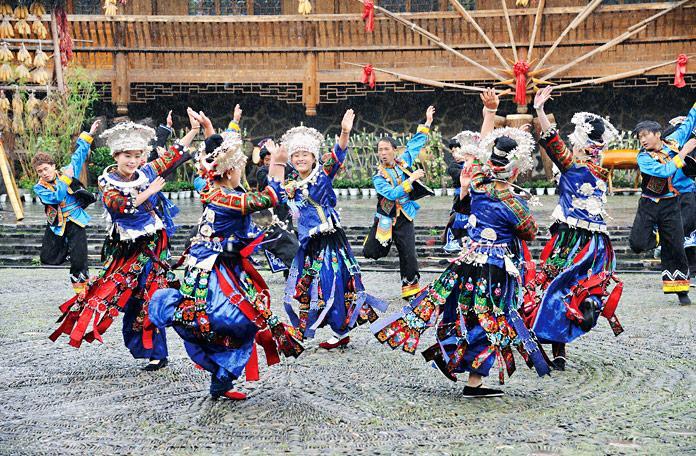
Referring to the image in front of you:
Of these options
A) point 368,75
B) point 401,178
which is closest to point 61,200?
point 401,178

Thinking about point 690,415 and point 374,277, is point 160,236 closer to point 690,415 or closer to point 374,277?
point 690,415

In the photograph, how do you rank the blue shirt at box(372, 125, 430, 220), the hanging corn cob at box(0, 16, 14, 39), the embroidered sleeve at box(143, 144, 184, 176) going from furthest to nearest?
the hanging corn cob at box(0, 16, 14, 39), the blue shirt at box(372, 125, 430, 220), the embroidered sleeve at box(143, 144, 184, 176)

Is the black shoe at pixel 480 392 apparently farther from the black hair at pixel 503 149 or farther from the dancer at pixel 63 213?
the dancer at pixel 63 213

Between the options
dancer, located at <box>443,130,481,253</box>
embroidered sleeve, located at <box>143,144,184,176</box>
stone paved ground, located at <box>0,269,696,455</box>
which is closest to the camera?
stone paved ground, located at <box>0,269,696,455</box>

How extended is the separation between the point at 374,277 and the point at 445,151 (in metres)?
10.4

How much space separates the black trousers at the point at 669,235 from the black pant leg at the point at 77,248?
17.7ft

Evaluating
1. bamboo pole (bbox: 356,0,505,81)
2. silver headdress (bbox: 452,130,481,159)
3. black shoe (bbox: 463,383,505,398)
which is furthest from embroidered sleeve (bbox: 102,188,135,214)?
bamboo pole (bbox: 356,0,505,81)

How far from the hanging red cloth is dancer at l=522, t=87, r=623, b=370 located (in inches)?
494

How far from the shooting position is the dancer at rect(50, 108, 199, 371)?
24.6 feet

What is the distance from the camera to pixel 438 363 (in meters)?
6.67

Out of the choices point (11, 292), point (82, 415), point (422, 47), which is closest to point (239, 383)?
point (82, 415)

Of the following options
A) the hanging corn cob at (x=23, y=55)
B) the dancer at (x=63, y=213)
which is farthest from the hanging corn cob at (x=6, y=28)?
the dancer at (x=63, y=213)

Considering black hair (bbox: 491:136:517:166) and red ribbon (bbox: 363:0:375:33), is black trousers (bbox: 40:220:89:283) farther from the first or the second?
red ribbon (bbox: 363:0:375:33)

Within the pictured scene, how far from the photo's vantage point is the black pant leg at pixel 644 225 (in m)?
10.4
